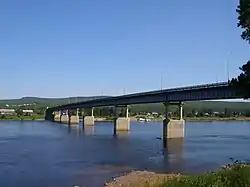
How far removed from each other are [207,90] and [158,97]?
1216 inches

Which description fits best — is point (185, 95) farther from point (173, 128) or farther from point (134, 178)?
point (134, 178)

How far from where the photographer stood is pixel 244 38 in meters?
38.6

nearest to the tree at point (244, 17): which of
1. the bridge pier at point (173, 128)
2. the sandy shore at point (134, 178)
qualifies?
the sandy shore at point (134, 178)

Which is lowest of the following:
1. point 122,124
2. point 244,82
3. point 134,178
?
point 134,178

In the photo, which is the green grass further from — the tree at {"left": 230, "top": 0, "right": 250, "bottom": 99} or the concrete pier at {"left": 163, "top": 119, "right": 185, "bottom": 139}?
the concrete pier at {"left": 163, "top": 119, "right": 185, "bottom": 139}

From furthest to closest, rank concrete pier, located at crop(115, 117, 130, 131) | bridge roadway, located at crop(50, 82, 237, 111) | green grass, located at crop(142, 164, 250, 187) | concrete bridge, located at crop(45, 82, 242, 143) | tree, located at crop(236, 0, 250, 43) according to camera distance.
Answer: concrete pier, located at crop(115, 117, 130, 131), concrete bridge, located at crop(45, 82, 242, 143), bridge roadway, located at crop(50, 82, 237, 111), tree, located at crop(236, 0, 250, 43), green grass, located at crop(142, 164, 250, 187)

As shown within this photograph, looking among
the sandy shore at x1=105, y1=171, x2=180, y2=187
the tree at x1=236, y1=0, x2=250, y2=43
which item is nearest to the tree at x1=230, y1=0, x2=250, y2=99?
the tree at x1=236, y1=0, x2=250, y2=43

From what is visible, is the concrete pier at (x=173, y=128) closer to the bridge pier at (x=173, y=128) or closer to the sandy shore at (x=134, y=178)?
the bridge pier at (x=173, y=128)

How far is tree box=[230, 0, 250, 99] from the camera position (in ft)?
124

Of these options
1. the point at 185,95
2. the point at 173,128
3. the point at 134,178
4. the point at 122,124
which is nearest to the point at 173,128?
the point at 173,128

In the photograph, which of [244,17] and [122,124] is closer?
[244,17]

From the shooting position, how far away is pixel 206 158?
6347cm

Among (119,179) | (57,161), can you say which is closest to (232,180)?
(119,179)

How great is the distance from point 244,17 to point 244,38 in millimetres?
1840
